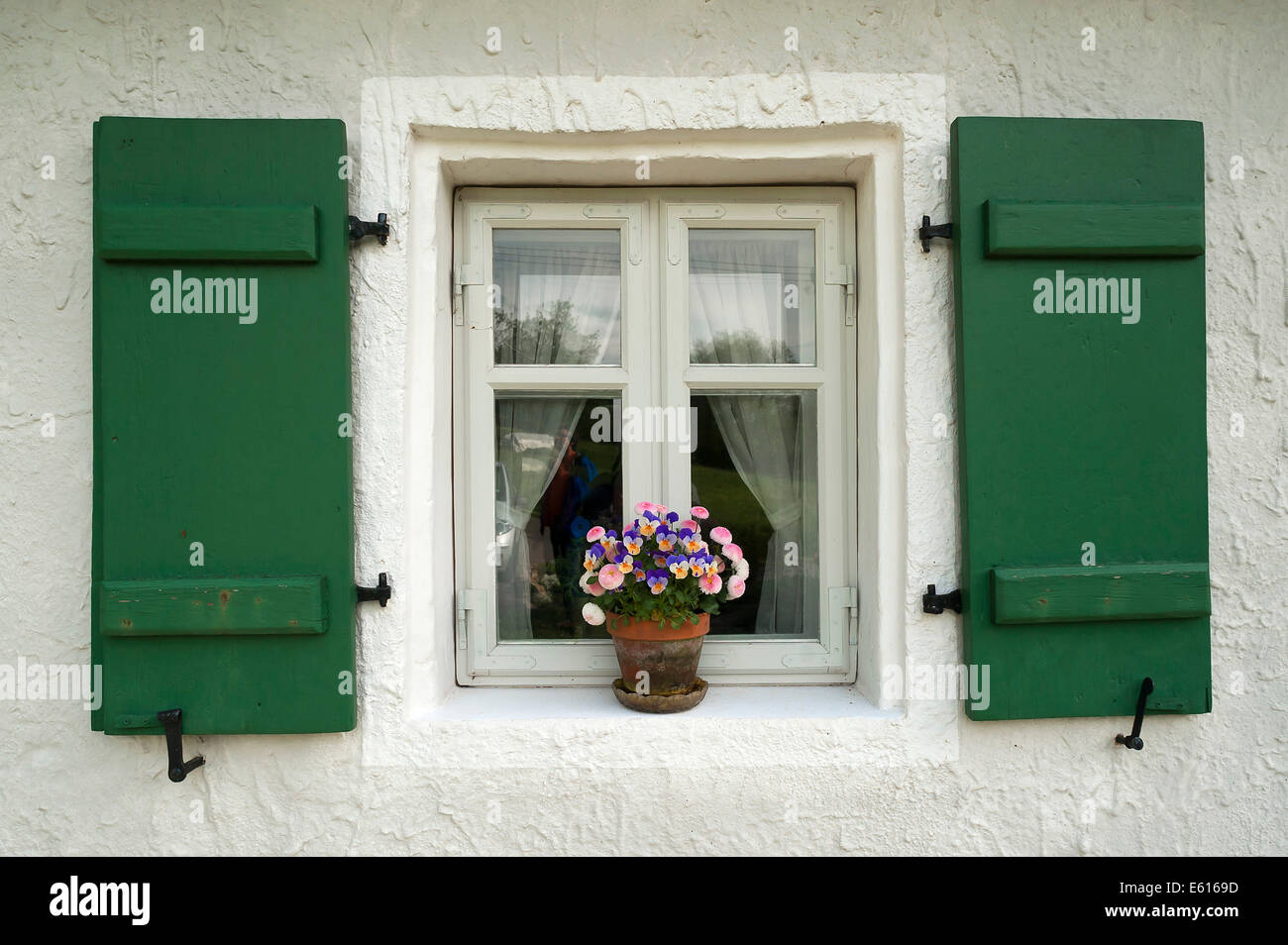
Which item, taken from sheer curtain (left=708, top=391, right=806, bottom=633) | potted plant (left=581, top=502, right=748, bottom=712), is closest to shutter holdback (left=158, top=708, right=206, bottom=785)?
potted plant (left=581, top=502, right=748, bottom=712)

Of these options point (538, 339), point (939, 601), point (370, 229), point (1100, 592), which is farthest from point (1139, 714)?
point (370, 229)

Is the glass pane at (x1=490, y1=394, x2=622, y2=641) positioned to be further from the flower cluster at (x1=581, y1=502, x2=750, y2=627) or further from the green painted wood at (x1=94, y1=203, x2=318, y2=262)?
the green painted wood at (x1=94, y1=203, x2=318, y2=262)

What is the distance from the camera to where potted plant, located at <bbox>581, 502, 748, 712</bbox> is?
1.92 meters

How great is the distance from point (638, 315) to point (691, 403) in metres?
0.29

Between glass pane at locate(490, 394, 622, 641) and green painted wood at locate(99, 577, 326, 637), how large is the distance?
53 centimetres

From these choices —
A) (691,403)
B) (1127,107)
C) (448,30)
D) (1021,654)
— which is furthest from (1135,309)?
(448,30)

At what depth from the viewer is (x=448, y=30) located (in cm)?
199

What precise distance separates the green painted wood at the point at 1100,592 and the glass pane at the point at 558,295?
47.2 inches

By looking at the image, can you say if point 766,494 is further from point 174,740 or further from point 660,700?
point 174,740

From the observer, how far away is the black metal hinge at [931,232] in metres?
1.95

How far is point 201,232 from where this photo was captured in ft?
6.08

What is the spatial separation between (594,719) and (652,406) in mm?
860

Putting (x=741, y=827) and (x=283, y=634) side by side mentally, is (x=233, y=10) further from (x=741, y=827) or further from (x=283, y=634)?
(x=741, y=827)

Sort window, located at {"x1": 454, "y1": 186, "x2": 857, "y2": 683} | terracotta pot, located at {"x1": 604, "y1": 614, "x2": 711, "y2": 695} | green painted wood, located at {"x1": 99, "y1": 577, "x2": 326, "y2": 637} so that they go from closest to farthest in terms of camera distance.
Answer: green painted wood, located at {"x1": 99, "y1": 577, "x2": 326, "y2": 637}
terracotta pot, located at {"x1": 604, "y1": 614, "x2": 711, "y2": 695}
window, located at {"x1": 454, "y1": 186, "x2": 857, "y2": 683}
